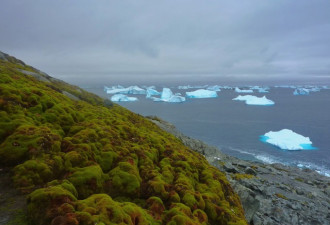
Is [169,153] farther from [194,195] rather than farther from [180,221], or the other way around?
[180,221]

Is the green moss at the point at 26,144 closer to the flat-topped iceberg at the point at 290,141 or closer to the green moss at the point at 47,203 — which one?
the green moss at the point at 47,203

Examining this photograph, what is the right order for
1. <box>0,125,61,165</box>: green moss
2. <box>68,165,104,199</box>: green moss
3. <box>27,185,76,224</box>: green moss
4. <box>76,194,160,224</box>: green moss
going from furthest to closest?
1. <box>0,125,61,165</box>: green moss
2. <box>68,165,104,199</box>: green moss
3. <box>76,194,160,224</box>: green moss
4. <box>27,185,76,224</box>: green moss

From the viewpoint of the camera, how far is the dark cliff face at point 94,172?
7.06 m

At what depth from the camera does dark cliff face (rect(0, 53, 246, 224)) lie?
7.06 meters

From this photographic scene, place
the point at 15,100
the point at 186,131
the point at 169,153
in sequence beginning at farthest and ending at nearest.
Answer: the point at 186,131, the point at 169,153, the point at 15,100

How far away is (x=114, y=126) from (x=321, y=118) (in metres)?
116

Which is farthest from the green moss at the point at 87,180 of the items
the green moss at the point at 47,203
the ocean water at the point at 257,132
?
the ocean water at the point at 257,132

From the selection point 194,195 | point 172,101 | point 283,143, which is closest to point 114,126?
point 194,195

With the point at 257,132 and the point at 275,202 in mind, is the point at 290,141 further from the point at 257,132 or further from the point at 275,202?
the point at 275,202

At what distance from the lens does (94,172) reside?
909 centimetres

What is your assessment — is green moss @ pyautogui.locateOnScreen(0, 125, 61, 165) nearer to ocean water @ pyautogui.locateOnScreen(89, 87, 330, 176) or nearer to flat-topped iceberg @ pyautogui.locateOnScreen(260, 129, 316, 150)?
ocean water @ pyautogui.locateOnScreen(89, 87, 330, 176)

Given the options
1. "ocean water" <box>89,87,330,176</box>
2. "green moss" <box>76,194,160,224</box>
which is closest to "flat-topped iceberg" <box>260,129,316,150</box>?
"ocean water" <box>89,87,330,176</box>

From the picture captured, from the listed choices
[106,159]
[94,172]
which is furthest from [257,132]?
[94,172]

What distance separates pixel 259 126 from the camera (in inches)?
3460
